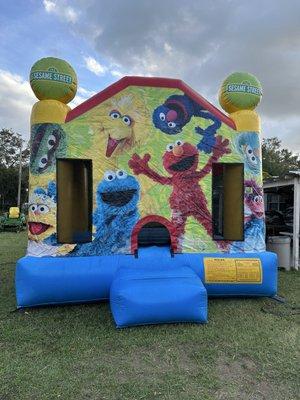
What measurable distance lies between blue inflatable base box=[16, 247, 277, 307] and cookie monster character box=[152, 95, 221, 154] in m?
1.81

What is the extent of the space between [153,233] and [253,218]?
5.26 ft

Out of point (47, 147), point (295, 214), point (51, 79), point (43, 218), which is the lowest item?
point (295, 214)

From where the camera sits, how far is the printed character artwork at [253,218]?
5852 millimetres

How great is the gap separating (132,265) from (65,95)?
273 centimetres

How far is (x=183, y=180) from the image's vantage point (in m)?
Answer: 5.75

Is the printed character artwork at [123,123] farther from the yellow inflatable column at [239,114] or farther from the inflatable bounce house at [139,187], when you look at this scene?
the yellow inflatable column at [239,114]

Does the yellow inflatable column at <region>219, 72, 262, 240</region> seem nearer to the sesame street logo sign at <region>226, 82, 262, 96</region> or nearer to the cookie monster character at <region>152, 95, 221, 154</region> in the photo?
the sesame street logo sign at <region>226, 82, 262, 96</region>

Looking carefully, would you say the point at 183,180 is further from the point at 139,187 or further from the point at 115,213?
the point at 115,213

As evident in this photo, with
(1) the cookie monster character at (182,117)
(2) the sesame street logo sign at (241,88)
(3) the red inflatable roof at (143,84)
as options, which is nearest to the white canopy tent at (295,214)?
(2) the sesame street logo sign at (241,88)

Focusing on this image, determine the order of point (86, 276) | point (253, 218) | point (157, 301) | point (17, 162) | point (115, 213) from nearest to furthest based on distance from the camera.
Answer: point (157, 301), point (86, 276), point (115, 213), point (253, 218), point (17, 162)

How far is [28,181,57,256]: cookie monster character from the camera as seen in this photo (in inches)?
213

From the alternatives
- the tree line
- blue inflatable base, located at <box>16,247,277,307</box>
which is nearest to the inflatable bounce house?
blue inflatable base, located at <box>16,247,277,307</box>

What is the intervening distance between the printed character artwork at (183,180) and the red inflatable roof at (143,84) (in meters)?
0.65

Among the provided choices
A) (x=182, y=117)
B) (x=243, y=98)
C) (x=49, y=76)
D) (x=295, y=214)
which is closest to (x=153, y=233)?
(x=182, y=117)
